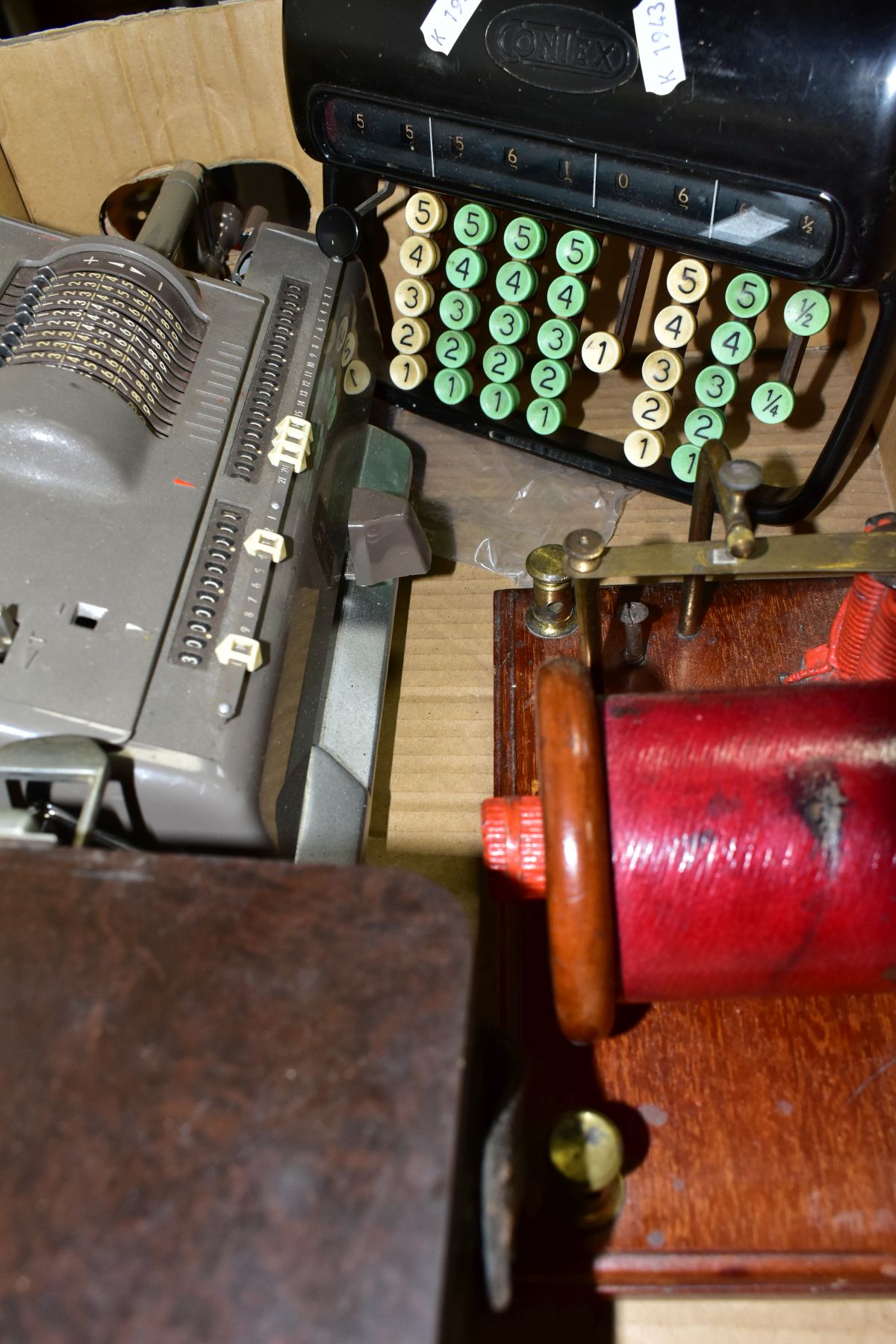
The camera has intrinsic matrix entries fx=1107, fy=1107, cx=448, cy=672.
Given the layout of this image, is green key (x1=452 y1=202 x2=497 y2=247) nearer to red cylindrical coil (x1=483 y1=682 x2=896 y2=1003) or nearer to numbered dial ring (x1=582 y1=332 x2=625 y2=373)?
numbered dial ring (x1=582 y1=332 x2=625 y2=373)

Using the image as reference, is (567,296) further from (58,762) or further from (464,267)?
(58,762)

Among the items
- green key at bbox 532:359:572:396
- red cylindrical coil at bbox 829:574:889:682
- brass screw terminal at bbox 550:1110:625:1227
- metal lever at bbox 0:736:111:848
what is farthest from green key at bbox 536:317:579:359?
brass screw terminal at bbox 550:1110:625:1227

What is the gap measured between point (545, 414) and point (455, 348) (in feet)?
0.57

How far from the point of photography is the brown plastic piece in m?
1.55

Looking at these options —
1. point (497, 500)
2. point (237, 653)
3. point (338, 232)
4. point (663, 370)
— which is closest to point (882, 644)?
point (663, 370)

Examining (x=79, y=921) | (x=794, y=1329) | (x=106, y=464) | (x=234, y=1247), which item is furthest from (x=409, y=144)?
(x=794, y=1329)

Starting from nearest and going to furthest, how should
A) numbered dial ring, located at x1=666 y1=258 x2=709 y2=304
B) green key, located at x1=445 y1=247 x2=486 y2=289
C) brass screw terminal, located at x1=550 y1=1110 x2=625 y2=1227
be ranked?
brass screw terminal, located at x1=550 y1=1110 x2=625 y2=1227 < numbered dial ring, located at x1=666 y1=258 x2=709 y2=304 < green key, located at x1=445 y1=247 x2=486 y2=289

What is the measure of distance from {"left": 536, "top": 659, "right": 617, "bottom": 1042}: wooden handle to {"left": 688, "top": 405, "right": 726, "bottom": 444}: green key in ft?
2.59

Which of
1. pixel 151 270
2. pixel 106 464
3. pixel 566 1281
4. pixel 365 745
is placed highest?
pixel 151 270

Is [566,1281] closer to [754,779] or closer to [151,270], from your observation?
[754,779]

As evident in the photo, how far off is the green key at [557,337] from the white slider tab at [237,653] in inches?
30.3

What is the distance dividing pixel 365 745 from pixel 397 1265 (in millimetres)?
866

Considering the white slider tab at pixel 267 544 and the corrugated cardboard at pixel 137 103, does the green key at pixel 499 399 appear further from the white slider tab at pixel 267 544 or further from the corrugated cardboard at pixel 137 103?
the white slider tab at pixel 267 544

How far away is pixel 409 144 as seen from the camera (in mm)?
1475
